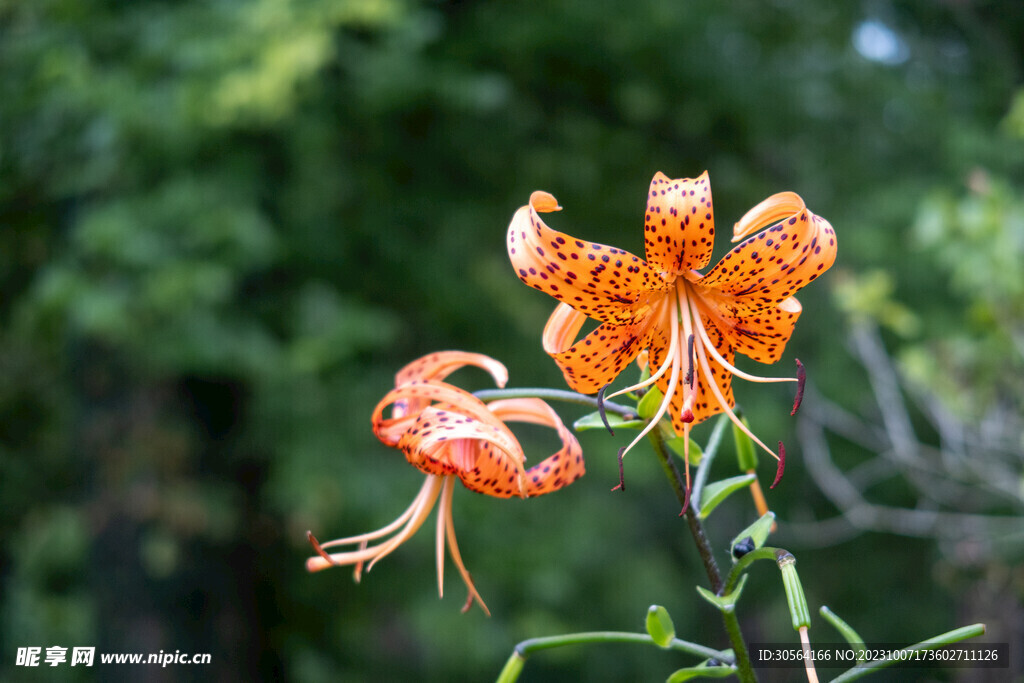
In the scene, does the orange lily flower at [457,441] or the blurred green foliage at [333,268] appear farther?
the blurred green foliage at [333,268]

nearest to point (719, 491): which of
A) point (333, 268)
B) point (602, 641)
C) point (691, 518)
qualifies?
point (691, 518)

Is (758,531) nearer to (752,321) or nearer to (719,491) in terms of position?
(719,491)

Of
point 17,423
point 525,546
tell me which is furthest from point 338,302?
point 17,423

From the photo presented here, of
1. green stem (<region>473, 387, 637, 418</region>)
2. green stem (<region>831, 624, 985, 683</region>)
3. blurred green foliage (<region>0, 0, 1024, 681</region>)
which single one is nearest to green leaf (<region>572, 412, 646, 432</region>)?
green stem (<region>473, 387, 637, 418</region>)

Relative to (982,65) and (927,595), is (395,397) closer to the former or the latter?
(982,65)

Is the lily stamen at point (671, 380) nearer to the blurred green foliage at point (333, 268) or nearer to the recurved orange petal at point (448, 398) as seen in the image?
the recurved orange petal at point (448, 398)

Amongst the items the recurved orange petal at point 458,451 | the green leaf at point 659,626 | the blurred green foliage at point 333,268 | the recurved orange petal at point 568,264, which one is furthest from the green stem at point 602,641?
the blurred green foliage at point 333,268

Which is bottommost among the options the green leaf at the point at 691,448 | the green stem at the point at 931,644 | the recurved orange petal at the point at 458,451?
the green stem at the point at 931,644
